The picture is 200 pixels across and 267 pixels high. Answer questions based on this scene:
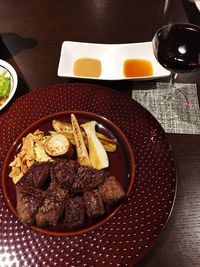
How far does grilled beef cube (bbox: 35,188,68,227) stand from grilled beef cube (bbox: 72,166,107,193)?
0.08 m

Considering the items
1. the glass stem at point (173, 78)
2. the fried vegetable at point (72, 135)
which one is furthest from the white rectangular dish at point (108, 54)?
the fried vegetable at point (72, 135)

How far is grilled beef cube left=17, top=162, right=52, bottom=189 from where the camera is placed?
4.57 ft

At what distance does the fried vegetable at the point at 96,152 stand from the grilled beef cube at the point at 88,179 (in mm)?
73

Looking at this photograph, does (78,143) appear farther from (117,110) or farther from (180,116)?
(180,116)

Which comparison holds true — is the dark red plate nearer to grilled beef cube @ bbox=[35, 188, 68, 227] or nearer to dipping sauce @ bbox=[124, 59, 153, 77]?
Result: grilled beef cube @ bbox=[35, 188, 68, 227]

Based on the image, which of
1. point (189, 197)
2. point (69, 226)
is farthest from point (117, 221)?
point (189, 197)

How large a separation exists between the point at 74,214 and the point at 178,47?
1015 mm

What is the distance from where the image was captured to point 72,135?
5.17 ft

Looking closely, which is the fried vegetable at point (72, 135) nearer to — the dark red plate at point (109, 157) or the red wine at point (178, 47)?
the dark red plate at point (109, 157)

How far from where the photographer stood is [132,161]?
146 cm

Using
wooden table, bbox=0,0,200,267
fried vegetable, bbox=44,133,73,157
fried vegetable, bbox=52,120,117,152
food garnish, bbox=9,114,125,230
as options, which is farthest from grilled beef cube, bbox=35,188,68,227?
wooden table, bbox=0,0,200,267

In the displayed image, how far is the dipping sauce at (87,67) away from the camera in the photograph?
6.16 ft

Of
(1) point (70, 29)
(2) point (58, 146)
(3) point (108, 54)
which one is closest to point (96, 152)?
(2) point (58, 146)

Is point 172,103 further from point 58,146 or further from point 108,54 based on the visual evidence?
point 58,146
